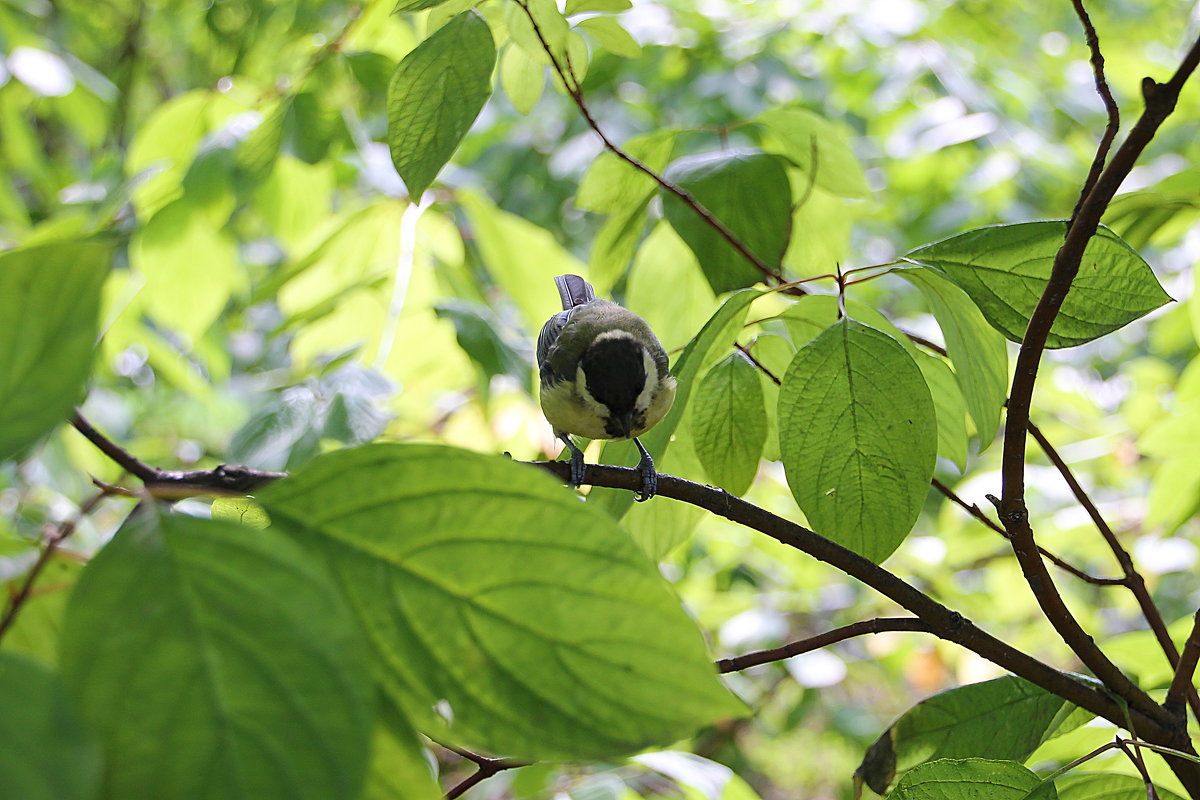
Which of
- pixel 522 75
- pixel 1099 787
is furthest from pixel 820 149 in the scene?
pixel 1099 787

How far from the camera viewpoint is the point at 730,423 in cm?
54

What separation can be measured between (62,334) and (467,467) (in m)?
0.12

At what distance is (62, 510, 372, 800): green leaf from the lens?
0.24m

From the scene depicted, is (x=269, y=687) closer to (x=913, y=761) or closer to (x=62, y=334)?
(x=62, y=334)

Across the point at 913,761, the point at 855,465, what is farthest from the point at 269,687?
the point at 913,761

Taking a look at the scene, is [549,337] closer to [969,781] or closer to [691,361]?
[691,361]

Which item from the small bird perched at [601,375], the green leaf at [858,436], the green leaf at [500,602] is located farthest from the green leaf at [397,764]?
the small bird perched at [601,375]

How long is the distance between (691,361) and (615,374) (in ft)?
1.31

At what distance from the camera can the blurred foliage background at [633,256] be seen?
89 centimetres

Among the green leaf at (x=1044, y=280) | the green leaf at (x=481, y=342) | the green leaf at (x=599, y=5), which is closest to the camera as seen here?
the green leaf at (x=1044, y=280)

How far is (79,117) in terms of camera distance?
186 centimetres

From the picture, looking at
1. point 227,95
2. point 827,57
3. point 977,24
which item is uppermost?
point 977,24

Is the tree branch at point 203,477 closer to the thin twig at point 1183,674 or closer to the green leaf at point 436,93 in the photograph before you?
the green leaf at point 436,93

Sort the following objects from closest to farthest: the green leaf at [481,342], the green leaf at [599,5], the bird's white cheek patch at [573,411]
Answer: the green leaf at [599,5] → the bird's white cheek patch at [573,411] → the green leaf at [481,342]
